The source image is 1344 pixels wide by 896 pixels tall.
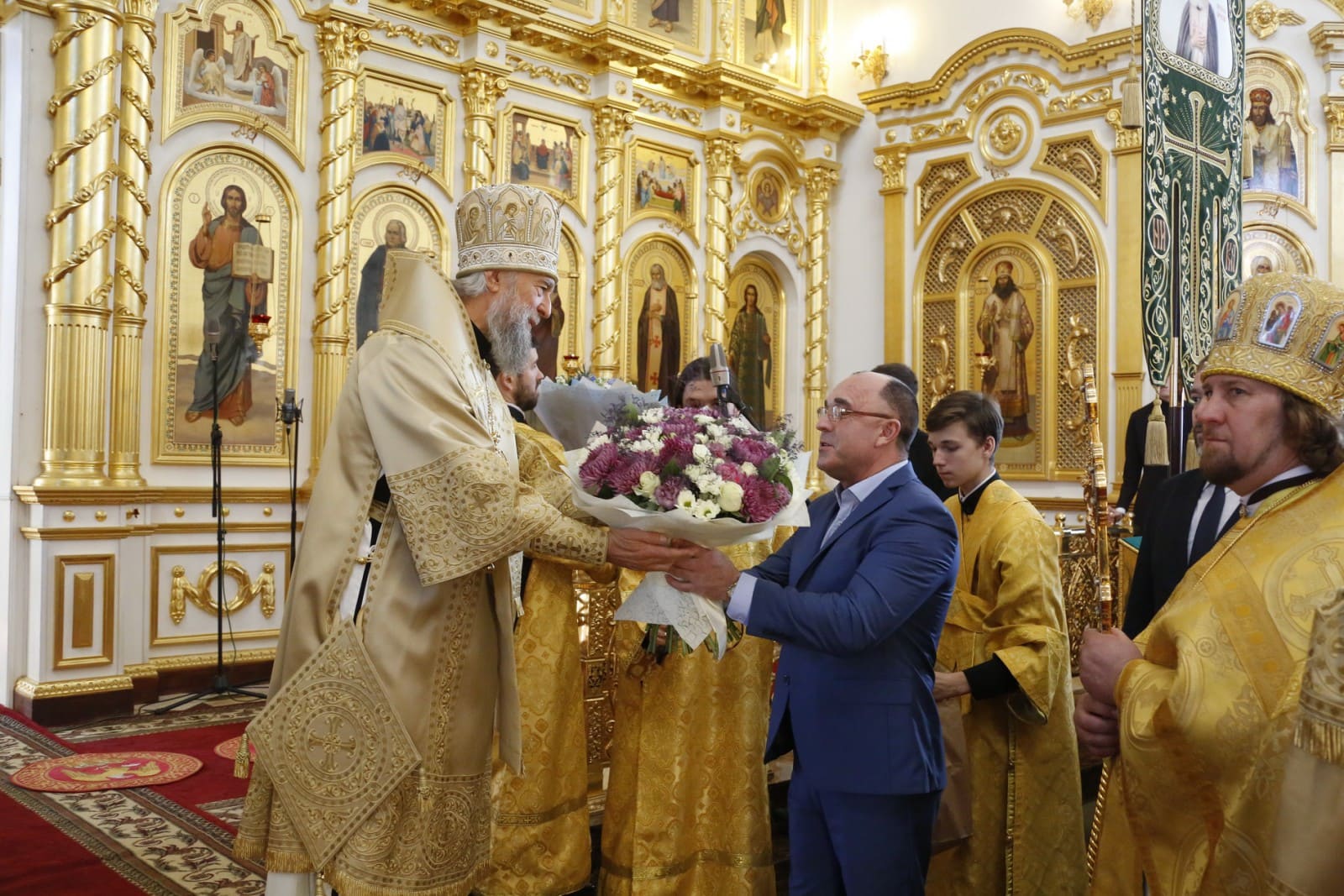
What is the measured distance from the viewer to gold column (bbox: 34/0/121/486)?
7270 mm

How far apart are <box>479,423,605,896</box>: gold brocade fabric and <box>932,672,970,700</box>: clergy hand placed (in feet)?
3.83

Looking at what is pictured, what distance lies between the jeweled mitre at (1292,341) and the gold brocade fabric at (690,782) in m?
1.81

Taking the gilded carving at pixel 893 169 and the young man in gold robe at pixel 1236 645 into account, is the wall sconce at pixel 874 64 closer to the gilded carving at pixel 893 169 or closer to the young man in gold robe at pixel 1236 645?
the gilded carving at pixel 893 169

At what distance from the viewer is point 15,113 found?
729cm

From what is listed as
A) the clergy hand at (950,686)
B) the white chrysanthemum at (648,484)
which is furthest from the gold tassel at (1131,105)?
the white chrysanthemum at (648,484)

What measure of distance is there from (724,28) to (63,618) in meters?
8.75

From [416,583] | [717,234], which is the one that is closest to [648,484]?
[416,583]

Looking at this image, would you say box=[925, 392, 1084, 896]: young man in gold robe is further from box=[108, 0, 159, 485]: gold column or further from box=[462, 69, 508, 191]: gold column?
box=[462, 69, 508, 191]: gold column

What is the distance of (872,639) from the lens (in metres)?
2.64

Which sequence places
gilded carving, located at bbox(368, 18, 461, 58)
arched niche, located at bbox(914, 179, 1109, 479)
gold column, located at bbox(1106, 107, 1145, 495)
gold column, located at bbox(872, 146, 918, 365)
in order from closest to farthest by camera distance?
1. gilded carving, located at bbox(368, 18, 461, 58)
2. gold column, located at bbox(1106, 107, 1145, 495)
3. arched niche, located at bbox(914, 179, 1109, 479)
4. gold column, located at bbox(872, 146, 918, 365)

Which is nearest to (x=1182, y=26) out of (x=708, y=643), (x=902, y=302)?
(x=708, y=643)

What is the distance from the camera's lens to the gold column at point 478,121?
9.88m

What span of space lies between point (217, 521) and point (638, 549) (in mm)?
6314

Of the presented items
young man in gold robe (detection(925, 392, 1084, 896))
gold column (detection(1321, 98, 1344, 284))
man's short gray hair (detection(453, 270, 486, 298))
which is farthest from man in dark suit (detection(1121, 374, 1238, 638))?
gold column (detection(1321, 98, 1344, 284))
